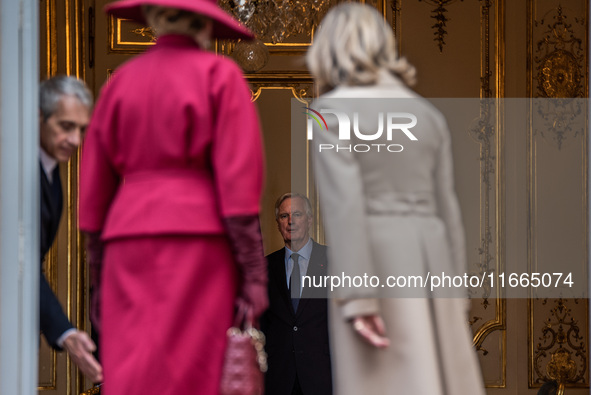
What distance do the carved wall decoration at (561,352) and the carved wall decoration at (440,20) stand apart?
1875 millimetres

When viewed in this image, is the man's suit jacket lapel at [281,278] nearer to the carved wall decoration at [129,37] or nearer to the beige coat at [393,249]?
the beige coat at [393,249]

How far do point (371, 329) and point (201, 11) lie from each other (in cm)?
97

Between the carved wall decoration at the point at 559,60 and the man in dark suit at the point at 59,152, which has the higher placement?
the carved wall decoration at the point at 559,60

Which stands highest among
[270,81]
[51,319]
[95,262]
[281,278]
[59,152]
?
[270,81]

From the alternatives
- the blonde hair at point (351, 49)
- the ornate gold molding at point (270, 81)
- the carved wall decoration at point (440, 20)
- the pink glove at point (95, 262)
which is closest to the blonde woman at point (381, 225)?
the blonde hair at point (351, 49)

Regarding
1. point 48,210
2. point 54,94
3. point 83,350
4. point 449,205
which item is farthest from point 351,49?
point 83,350

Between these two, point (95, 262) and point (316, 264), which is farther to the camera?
point (316, 264)

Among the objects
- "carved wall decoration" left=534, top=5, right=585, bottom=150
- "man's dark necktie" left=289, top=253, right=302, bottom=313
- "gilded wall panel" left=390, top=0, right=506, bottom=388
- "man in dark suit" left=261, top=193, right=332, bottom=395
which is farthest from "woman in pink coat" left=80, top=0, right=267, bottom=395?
"carved wall decoration" left=534, top=5, right=585, bottom=150

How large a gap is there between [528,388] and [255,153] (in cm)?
310

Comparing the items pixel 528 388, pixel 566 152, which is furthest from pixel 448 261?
pixel 528 388

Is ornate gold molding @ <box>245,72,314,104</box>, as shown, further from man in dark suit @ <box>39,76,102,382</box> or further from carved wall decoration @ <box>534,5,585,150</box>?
man in dark suit @ <box>39,76,102,382</box>

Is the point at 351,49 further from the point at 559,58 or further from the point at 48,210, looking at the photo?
the point at 559,58

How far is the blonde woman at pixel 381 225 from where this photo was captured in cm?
277

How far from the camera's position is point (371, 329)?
2787 mm
